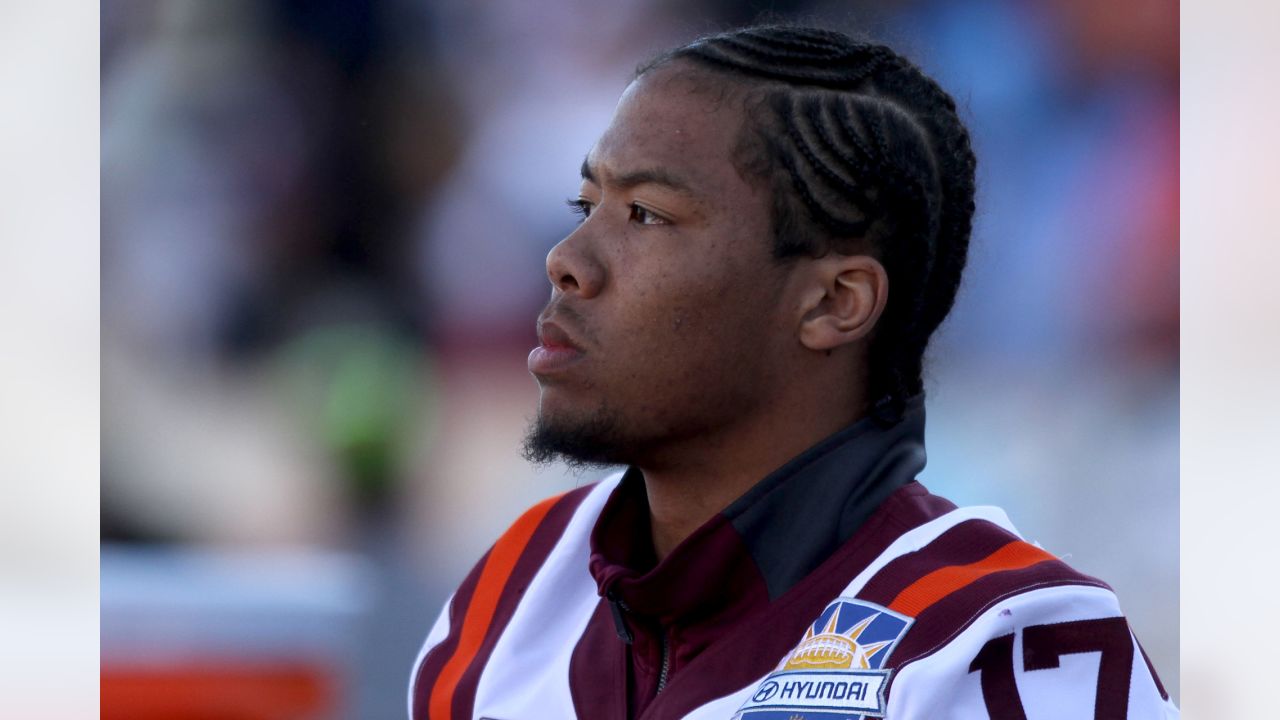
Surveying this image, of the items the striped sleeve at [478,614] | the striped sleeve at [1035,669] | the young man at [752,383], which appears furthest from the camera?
the striped sleeve at [478,614]

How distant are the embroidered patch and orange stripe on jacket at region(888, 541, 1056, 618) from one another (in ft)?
0.05

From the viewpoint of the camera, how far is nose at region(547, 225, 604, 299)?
4.05 ft

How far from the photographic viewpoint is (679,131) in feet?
4.12

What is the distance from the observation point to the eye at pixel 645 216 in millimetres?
1242

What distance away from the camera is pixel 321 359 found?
9.87 ft

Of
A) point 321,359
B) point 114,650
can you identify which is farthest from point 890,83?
point 114,650

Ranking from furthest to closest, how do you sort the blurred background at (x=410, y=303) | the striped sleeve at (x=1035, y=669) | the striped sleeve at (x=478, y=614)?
the blurred background at (x=410, y=303)
the striped sleeve at (x=478, y=614)
the striped sleeve at (x=1035, y=669)

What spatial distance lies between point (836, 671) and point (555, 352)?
0.40 metres

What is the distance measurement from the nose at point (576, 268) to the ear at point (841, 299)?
200 millimetres

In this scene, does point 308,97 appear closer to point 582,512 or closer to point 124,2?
point 124,2

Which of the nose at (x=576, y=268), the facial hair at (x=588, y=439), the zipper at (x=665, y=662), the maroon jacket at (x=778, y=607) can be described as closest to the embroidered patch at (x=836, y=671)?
the maroon jacket at (x=778, y=607)

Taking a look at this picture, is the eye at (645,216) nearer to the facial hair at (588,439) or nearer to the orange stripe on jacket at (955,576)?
the facial hair at (588,439)

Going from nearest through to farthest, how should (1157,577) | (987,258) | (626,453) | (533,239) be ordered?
(626,453)
(1157,577)
(987,258)
(533,239)
